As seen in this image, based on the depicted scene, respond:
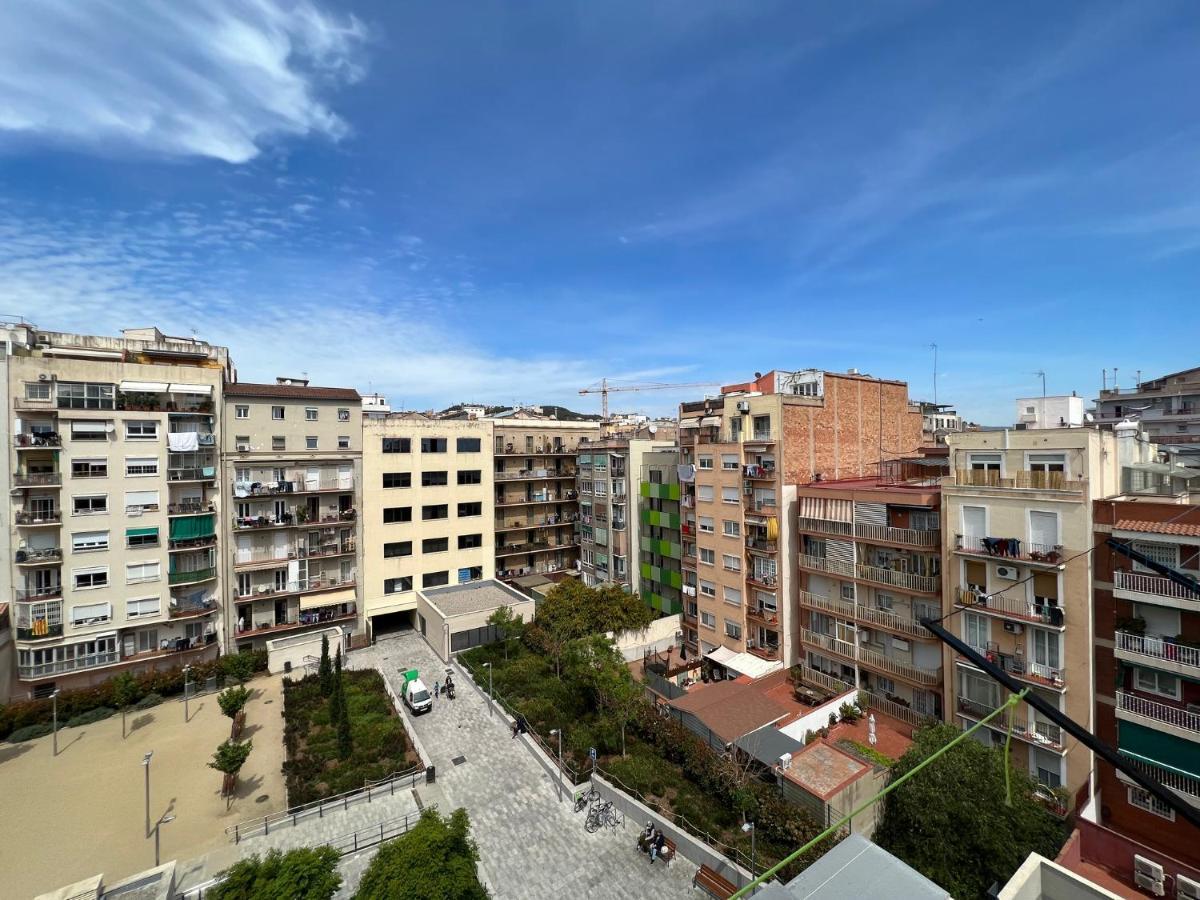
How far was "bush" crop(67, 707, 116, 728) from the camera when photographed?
111 ft

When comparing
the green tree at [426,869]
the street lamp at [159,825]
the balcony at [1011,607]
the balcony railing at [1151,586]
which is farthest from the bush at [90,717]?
the balcony railing at [1151,586]

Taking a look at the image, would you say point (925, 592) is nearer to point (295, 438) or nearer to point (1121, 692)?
point (1121, 692)

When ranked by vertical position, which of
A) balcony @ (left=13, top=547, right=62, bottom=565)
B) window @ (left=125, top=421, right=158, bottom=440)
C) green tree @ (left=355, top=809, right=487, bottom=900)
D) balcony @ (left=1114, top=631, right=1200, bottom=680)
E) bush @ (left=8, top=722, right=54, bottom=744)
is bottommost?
bush @ (left=8, top=722, right=54, bottom=744)

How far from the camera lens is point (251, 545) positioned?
4259 cm

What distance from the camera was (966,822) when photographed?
19.5m

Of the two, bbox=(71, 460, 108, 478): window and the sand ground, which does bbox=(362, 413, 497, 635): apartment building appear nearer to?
the sand ground

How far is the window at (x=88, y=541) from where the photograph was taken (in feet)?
119

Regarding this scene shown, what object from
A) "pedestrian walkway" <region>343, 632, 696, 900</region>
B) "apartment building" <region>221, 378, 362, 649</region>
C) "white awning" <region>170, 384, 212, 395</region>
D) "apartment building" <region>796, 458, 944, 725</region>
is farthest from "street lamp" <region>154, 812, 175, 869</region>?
"apartment building" <region>796, 458, 944, 725</region>

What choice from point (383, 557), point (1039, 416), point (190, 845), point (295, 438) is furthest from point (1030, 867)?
point (295, 438)

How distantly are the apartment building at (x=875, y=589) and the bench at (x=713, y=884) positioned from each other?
1317 cm

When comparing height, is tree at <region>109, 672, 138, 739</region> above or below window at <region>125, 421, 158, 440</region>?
below

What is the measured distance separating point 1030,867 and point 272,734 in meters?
35.3

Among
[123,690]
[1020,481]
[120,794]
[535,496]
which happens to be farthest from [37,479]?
[1020,481]

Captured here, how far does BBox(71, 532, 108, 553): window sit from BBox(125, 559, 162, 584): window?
2024mm
